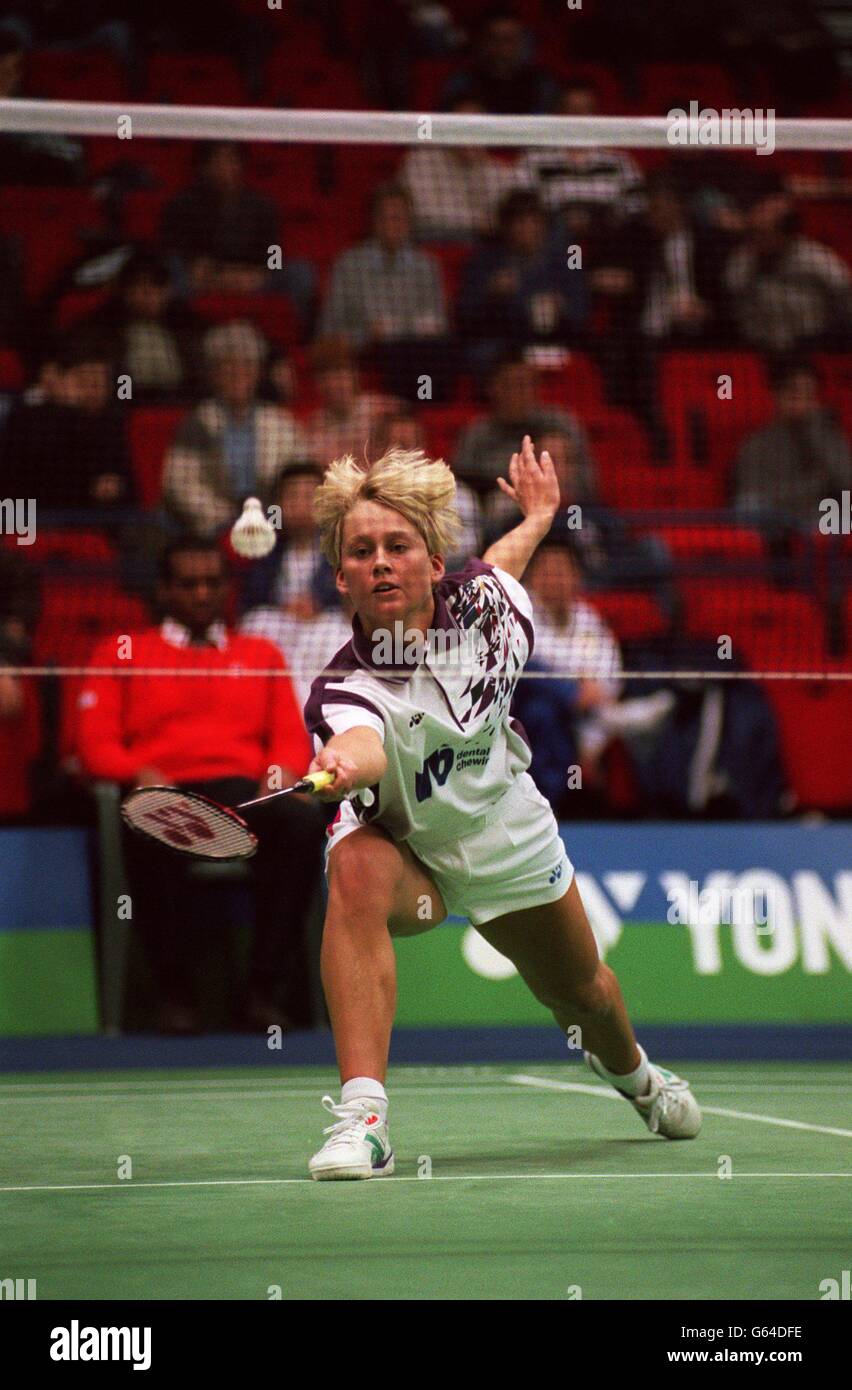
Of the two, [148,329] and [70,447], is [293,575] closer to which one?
[70,447]

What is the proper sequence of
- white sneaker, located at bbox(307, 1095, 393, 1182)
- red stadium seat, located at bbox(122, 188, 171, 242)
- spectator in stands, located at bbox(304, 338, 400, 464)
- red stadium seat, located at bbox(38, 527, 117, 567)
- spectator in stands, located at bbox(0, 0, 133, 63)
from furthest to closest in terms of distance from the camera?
spectator in stands, located at bbox(0, 0, 133, 63) < red stadium seat, located at bbox(122, 188, 171, 242) < spectator in stands, located at bbox(304, 338, 400, 464) < red stadium seat, located at bbox(38, 527, 117, 567) < white sneaker, located at bbox(307, 1095, 393, 1182)

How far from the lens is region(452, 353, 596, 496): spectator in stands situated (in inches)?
401

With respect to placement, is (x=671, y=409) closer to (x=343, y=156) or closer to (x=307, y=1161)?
(x=343, y=156)

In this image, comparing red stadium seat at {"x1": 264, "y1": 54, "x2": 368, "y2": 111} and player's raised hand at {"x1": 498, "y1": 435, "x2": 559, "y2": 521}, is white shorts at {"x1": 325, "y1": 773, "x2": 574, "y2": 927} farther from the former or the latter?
red stadium seat at {"x1": 264, "y1": 54, "x2": 368, "y2": 111}

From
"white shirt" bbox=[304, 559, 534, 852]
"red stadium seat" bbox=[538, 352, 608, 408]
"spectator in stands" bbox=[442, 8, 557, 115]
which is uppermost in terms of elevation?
"spectator in stands" bbox=[442, 8, 557, 115]

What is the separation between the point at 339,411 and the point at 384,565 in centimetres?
462

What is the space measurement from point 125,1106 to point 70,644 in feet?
9.01

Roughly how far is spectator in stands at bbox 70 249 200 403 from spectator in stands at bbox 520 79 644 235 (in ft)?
7.76

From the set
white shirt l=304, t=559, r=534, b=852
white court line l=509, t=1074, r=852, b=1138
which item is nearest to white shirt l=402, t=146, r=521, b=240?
white court line l=509, t=1074, r=852, b=1138

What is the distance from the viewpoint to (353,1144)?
5.13 m

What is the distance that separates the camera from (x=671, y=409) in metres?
11.4
